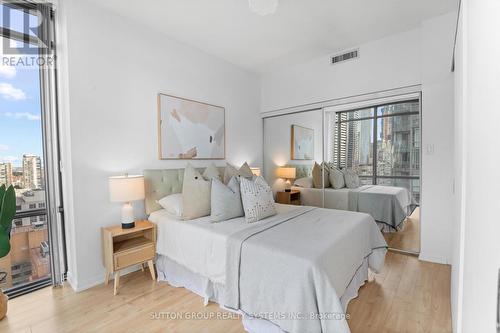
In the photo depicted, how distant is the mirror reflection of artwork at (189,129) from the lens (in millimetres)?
3070

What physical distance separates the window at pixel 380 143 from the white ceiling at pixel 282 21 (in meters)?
1.00

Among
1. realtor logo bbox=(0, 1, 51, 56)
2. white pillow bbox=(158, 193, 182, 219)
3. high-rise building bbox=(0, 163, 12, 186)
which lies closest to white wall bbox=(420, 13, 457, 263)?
white pillow bbox=(158, 193, 182, 219)

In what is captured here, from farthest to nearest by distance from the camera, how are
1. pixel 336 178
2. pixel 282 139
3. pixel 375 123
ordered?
pixel 282 139 < pixel 336 178 < pixel 375 123

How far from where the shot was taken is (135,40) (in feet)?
9.15

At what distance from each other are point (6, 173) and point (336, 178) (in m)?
3.89

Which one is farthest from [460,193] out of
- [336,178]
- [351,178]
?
[336,178]

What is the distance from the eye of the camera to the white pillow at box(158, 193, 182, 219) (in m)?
2.59

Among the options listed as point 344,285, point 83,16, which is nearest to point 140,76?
point 83,16

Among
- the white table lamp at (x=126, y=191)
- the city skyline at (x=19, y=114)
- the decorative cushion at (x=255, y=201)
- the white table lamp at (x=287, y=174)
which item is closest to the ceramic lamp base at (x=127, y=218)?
the white table lamp at (x=126, y=191)

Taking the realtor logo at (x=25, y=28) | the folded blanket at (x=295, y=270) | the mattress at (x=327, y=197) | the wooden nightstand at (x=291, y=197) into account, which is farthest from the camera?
the wooden nightstand at (x=291, y=197)

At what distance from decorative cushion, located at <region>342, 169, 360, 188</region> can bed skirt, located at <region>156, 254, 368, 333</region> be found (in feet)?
4.38

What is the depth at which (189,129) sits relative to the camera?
335cm

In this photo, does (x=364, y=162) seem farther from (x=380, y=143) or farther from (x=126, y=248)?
(x=126, y=248)

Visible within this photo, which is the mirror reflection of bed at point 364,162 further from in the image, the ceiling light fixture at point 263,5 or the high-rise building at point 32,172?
the high-rise building at point 32,172
